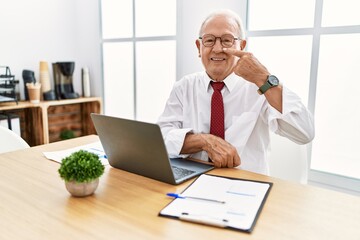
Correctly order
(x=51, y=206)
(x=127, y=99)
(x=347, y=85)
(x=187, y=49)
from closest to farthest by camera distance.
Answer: (x=51, y=206) < (x=347, y=85) < (x=187, y=49) < (x=127, y=99)

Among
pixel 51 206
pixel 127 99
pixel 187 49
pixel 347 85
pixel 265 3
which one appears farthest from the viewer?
pixel 127 99

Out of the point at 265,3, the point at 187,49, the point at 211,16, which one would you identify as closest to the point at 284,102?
the point at 211,16

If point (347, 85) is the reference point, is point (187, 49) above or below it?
above

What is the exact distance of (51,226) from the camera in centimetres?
81

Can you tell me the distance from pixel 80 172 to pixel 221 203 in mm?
410

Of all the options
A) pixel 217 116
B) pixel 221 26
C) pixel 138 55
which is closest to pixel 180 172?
pixel 217 116

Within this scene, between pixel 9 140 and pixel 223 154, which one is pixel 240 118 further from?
pixel 9 140

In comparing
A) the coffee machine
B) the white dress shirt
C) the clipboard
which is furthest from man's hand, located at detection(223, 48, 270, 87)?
the coffee machine

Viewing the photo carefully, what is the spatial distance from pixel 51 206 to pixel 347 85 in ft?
5.79

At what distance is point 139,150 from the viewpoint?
1.07 meters

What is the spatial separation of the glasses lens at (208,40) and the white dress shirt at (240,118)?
0.16 meters

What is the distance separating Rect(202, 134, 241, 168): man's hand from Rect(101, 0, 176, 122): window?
1624 mm

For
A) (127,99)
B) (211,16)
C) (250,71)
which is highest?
(211,16)

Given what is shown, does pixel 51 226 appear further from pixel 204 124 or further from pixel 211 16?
pixel 211 16
